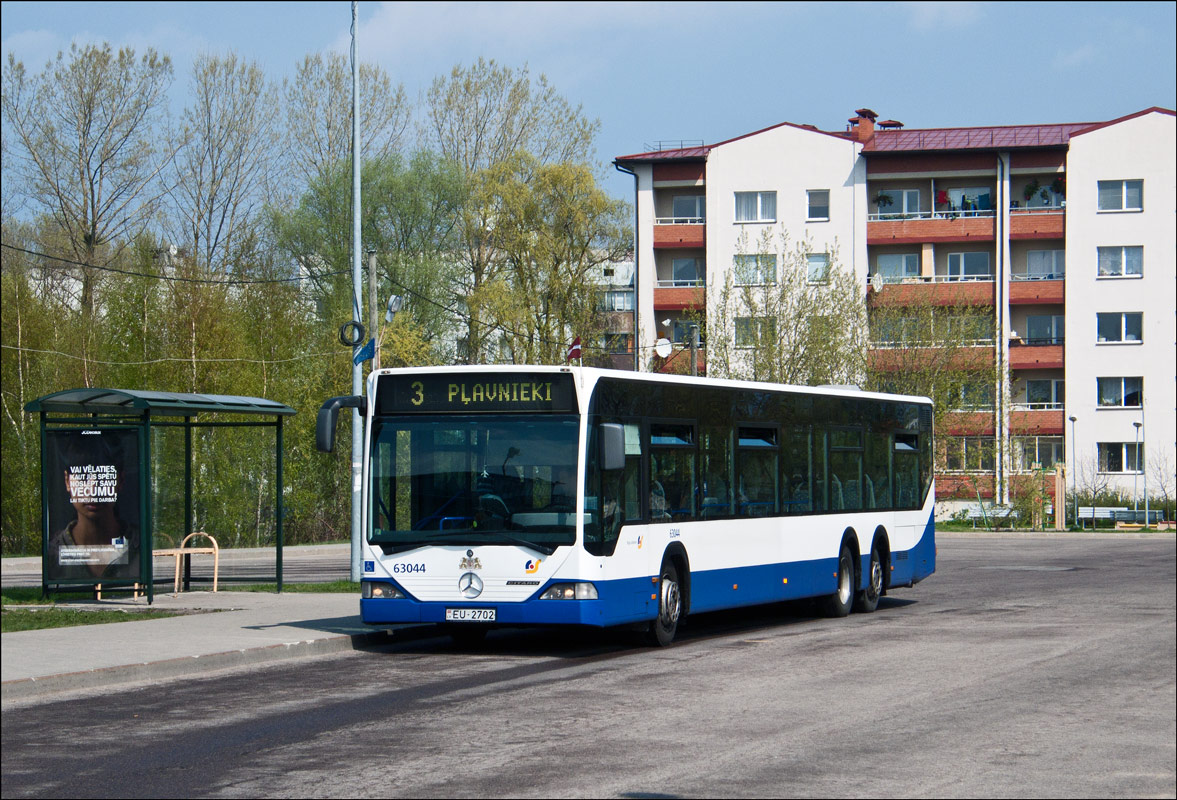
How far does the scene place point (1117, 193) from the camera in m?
65.7

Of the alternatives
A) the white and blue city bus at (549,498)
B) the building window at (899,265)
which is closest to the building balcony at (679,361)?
the building window at (899,265)

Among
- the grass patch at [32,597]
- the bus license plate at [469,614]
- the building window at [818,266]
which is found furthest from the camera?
the building window at [818,266]

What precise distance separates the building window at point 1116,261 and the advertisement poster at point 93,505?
54728mm

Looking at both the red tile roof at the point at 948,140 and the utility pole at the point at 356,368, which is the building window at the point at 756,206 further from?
the utility pole at the point at 356,368

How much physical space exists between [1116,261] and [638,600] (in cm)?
5711

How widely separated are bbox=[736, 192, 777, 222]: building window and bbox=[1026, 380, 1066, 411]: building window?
47.1ft

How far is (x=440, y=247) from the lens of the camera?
58469 millimetres

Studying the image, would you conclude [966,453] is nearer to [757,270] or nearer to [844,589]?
[757,270]

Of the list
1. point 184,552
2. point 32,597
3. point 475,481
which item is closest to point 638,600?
point 475,481

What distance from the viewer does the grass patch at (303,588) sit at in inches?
861

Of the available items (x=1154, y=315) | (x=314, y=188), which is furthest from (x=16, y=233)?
(x=1154, y=315)

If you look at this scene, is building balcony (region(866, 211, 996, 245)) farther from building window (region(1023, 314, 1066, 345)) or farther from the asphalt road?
the asphalt road

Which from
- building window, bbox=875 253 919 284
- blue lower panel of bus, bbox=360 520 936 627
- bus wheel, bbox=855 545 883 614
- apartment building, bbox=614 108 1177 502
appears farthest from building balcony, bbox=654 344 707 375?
blue lower panel of bus, bbox=360 520 936 627

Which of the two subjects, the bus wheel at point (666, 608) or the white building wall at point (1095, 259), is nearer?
the bus wheel at point (666, 608)
